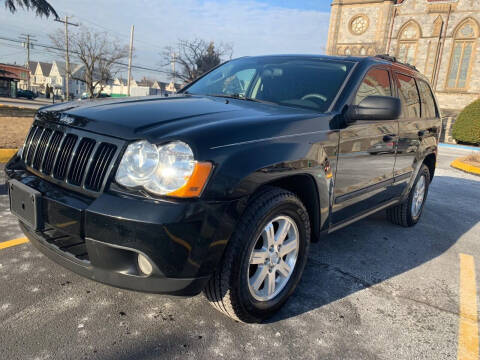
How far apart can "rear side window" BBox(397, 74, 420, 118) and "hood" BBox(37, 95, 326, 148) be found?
5.49ft

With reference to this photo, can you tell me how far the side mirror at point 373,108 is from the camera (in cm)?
279

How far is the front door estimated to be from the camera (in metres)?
2.87

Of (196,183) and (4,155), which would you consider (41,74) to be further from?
(196,183)

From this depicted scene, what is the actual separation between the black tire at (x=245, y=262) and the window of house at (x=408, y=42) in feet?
121

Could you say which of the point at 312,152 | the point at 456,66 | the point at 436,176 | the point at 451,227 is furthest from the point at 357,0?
the point at 312,152

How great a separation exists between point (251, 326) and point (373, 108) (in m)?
1.77

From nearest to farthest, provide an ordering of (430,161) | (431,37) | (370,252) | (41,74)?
(370,252), (430,161), (431,37), (41,74)

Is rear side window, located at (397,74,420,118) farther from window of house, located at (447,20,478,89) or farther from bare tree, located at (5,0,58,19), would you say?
window of house, located at (447,20,478,89)

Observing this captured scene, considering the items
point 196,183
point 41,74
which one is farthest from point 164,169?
point 41,74

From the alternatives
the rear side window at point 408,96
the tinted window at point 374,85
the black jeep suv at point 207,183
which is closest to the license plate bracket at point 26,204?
the black jeep suv at point 207,183

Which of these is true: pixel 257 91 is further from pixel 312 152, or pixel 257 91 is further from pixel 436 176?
pixel 436 176

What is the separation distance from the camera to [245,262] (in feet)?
6.85

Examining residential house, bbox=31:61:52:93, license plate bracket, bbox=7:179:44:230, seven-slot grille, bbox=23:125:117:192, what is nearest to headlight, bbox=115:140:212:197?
seven-slot grille, bbox=23:125:117:192

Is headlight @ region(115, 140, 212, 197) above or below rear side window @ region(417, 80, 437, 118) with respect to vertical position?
below
